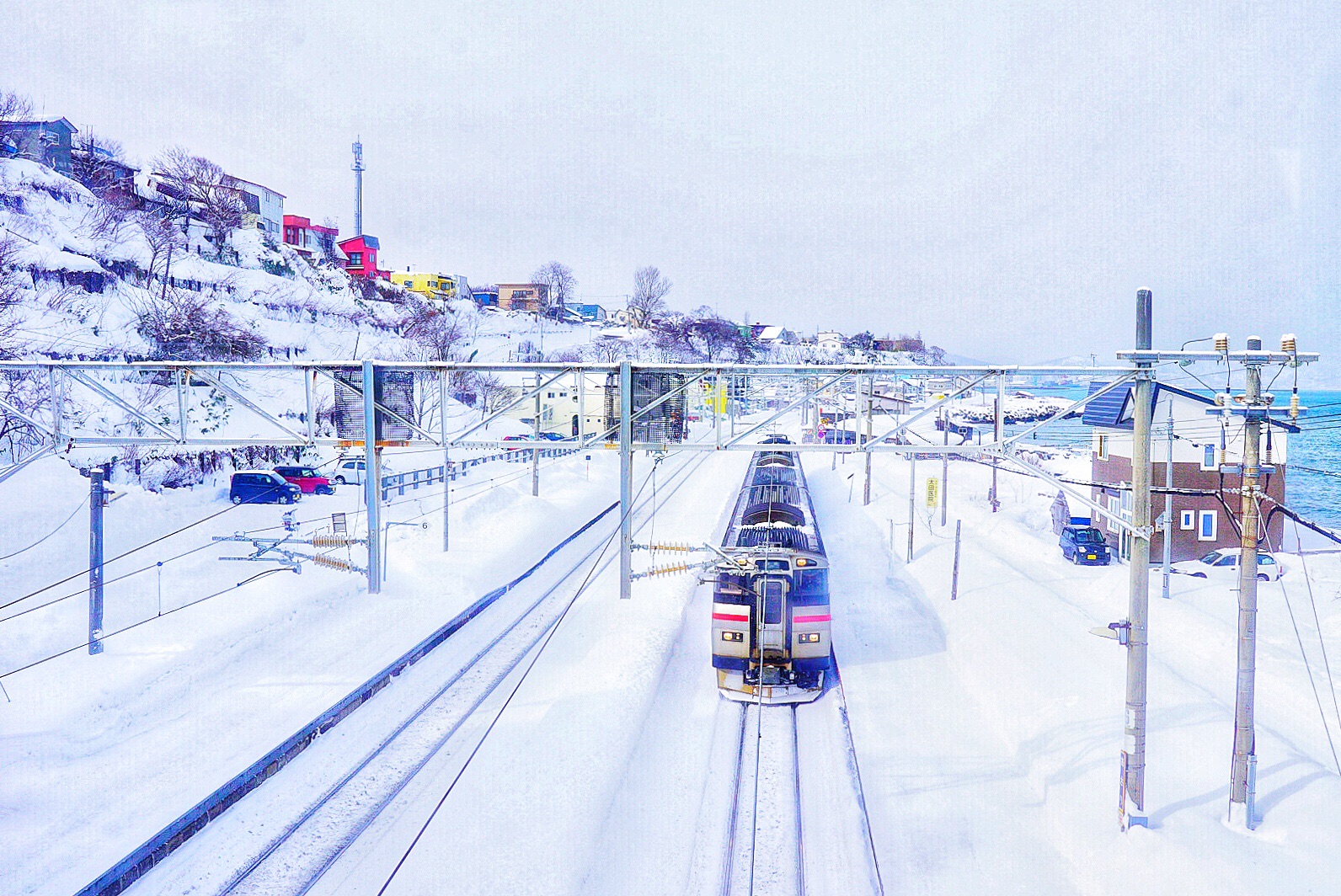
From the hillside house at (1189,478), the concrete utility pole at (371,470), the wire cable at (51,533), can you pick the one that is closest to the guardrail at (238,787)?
the concrete utility pole at (371,470)

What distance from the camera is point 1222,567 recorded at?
2122 centimetres

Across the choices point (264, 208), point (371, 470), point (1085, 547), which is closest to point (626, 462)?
point (371, 470)

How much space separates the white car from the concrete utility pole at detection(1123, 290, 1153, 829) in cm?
1369

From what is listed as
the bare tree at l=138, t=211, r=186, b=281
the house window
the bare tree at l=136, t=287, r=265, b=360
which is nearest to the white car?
the house window

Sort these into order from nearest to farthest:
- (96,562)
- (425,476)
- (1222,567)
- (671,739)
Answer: (671,739), (96,562), (1222,567), (425,476)

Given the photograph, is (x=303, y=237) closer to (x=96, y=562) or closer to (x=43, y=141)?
(x=43, y=141)

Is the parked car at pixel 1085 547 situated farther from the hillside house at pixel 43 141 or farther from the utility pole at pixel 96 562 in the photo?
the hillside house at pixel 43 141

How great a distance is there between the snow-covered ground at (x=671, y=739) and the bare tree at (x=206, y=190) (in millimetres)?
41528

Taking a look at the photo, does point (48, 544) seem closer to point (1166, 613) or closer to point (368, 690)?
point (368, 690)

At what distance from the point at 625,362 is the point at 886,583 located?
14.6 metres

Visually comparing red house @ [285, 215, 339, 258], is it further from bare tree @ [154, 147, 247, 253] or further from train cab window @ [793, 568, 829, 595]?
train cab window @ [793, 568, 829, 595]

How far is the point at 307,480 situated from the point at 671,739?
19.3m

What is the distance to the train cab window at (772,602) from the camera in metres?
12.4

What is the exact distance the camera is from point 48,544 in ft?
54.9
